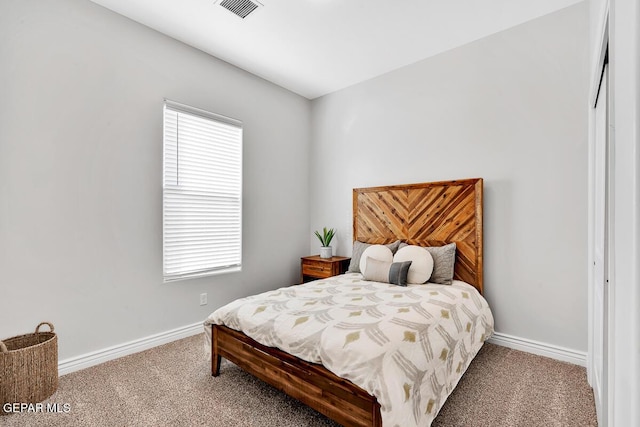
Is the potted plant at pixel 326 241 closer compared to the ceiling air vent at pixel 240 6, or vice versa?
the ceiling air vent at pixel 240 6

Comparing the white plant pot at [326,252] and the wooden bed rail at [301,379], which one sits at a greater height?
the white plant pot at [326,252]

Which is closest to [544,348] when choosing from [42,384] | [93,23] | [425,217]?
[425,217]

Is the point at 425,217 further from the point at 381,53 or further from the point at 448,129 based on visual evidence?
the point at 381,53

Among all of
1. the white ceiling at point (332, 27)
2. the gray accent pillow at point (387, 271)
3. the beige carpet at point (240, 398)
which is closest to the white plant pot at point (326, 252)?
the gray accent pillow at point (387, 271)

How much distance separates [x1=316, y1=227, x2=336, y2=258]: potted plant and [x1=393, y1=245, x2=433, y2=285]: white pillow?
1190 millimetres

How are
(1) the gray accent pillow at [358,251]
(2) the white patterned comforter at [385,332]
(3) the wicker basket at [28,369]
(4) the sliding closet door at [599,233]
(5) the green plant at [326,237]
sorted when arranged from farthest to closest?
1. (5) the green plant at [326,237]
2. (1) the gray accent pillow at [358,251]
3. (3) the wicker basket at [28,369]
4. (4) the sliding closet door at [599,233]
5. (2) the white patterned comforter at [385,332]

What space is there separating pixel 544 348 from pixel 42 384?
12.3ft

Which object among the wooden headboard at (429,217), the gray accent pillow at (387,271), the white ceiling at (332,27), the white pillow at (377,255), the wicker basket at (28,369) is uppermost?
the white ceiling at (332,27)

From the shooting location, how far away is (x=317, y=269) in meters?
3.79

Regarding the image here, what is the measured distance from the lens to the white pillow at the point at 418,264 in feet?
9.07

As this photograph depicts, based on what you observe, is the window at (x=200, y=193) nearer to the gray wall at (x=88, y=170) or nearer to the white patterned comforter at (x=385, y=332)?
the gray wall at (x=88, y=170)

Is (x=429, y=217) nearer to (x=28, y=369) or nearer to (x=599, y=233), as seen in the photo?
(x=599, y=233)

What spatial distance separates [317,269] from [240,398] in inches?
76.0

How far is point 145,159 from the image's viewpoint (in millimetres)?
2791
